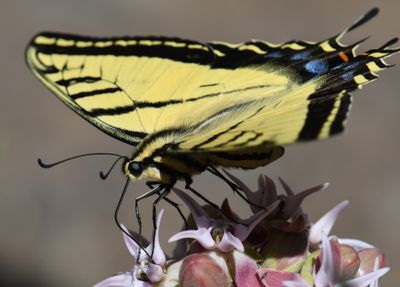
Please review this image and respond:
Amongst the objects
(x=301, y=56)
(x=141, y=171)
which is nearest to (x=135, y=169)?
(x=141, y=171)

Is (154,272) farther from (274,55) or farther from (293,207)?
(274,55)

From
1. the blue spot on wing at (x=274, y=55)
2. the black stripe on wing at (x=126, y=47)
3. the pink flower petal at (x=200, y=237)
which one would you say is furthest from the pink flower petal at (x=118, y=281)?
the blue spot on wing at (x=274, y=55)

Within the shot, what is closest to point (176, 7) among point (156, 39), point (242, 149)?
point (156, 39)

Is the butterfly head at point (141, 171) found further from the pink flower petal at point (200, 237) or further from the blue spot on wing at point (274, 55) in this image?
Result: the blue spot on wing at point (274, 55)

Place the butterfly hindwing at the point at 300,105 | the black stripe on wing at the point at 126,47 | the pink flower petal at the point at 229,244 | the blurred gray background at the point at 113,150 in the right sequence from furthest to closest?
the blurred gray background at the point at 113,150
the black stripe on wing at the point at 126,47
the pink flower petal at the point at 229,244
the butterfly hindwing at the point at 300,105

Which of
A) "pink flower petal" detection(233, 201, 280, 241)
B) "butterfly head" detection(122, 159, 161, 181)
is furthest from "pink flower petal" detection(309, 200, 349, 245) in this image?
"butterfly head" detection(122, 159, 161, 181)

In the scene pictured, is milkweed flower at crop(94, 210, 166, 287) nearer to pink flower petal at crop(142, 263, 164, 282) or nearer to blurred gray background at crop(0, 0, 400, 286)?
pink flower petal at crop(142, 263, 164, 282)
